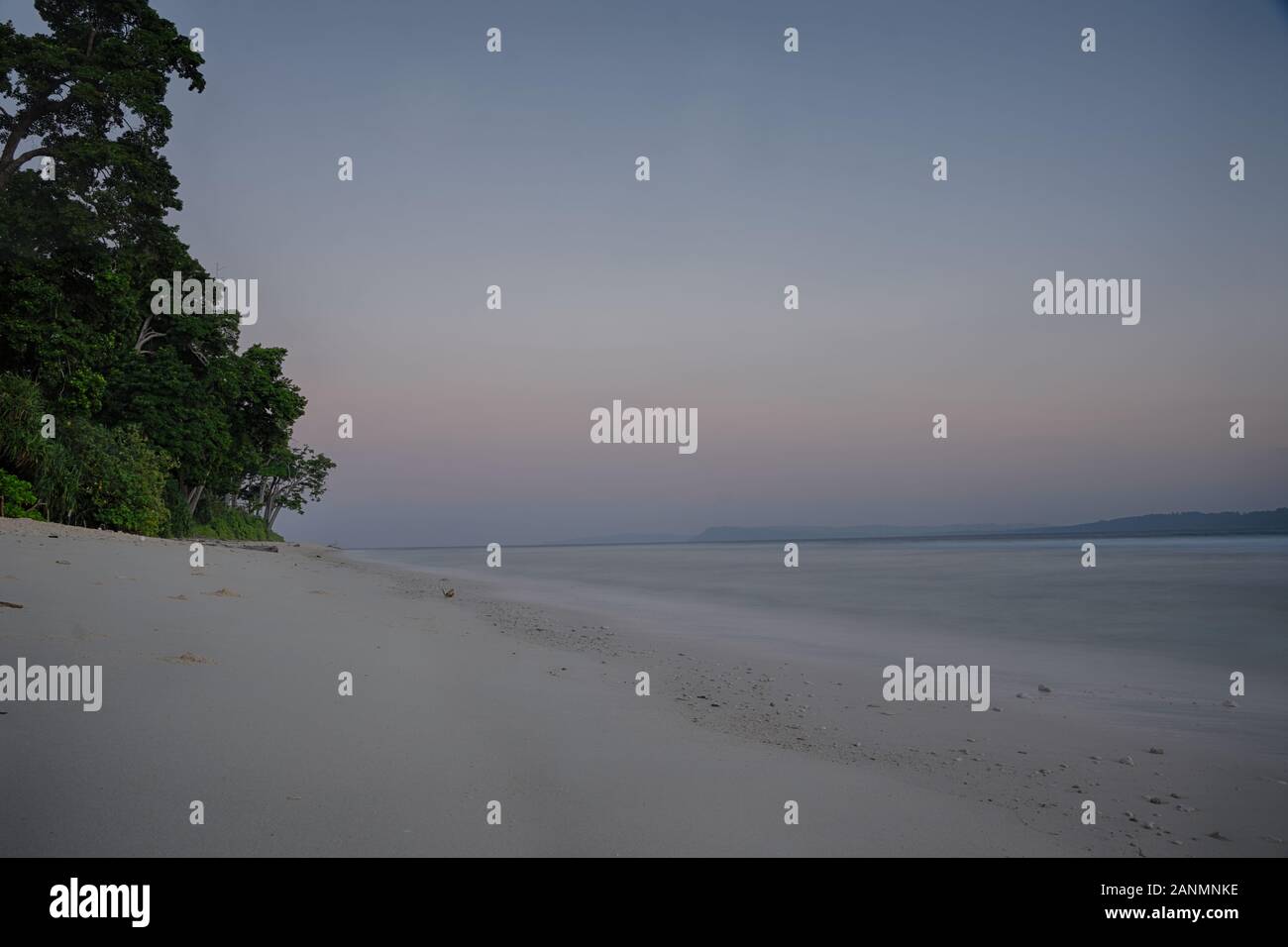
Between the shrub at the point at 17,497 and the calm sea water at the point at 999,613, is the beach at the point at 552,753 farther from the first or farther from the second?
the shrub at the point at 17,497

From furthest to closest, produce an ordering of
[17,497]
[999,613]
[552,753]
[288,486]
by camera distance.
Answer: [288,486] < [17,497] < [999,613] < [552,753]

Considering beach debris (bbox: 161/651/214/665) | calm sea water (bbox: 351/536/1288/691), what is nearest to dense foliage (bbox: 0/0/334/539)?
calm sea water (bbox: 351/536/1288/691)

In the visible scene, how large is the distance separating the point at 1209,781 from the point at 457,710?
16.3 ft

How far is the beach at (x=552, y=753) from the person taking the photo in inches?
123

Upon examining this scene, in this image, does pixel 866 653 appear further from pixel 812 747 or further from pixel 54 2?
pixel 54 2

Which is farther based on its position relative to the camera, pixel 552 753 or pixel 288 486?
pixel 288 486

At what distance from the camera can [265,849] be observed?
2.87 meters

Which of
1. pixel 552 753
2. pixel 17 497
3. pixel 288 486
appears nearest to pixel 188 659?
pixel 552 753

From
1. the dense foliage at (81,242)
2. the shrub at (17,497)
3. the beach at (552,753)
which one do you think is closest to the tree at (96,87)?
the dense foliage at (81,242)

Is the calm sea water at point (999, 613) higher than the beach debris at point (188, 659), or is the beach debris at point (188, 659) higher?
the beach debris at point (188, 659)

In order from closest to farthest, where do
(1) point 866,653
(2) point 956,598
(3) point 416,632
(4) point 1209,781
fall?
(4) point 1209,781
(3) point 416,632
(1) point 866,653
(2) point 956,598

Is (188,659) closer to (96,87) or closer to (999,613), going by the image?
(999,613)

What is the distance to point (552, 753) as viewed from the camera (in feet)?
Answer: 13.8
